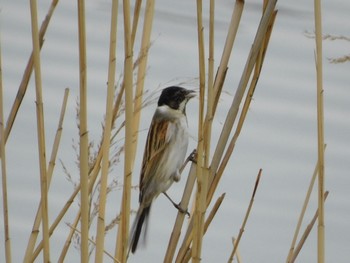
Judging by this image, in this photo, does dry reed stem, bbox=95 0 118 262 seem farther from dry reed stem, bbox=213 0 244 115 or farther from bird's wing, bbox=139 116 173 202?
bird's wing, bbox=139 116 173 202

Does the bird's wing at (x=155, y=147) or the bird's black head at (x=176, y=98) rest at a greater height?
the bird's black head at (x=176, y=98)

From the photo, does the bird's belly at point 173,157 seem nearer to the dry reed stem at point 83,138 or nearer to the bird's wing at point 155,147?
the bird's wing at point 155,147

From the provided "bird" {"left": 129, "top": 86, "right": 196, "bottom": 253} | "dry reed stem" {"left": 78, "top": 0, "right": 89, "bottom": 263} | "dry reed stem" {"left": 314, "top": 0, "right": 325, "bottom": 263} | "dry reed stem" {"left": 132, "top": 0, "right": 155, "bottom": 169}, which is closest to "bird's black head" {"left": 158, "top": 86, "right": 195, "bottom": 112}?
"bird" {"left": 129, "top": 86, "right": 196, "bottom": 253}

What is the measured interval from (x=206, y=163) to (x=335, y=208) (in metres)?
3.44

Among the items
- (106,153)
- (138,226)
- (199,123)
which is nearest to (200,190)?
(199,123)

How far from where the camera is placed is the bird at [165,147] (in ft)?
14.2

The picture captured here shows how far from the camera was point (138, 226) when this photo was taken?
4020 mm

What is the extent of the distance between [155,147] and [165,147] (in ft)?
0.16

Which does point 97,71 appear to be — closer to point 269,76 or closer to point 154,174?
point 269,76

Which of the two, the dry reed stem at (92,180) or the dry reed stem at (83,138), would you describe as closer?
the dry reed stem at (83,138)

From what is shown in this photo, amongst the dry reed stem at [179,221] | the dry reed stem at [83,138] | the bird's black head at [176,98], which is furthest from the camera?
the bird's black head at [176,98]

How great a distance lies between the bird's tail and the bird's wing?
0.65ft

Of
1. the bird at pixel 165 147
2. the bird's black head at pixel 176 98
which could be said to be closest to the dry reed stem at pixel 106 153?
the bird at pixel 165 147

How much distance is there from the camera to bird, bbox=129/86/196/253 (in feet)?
14.2
